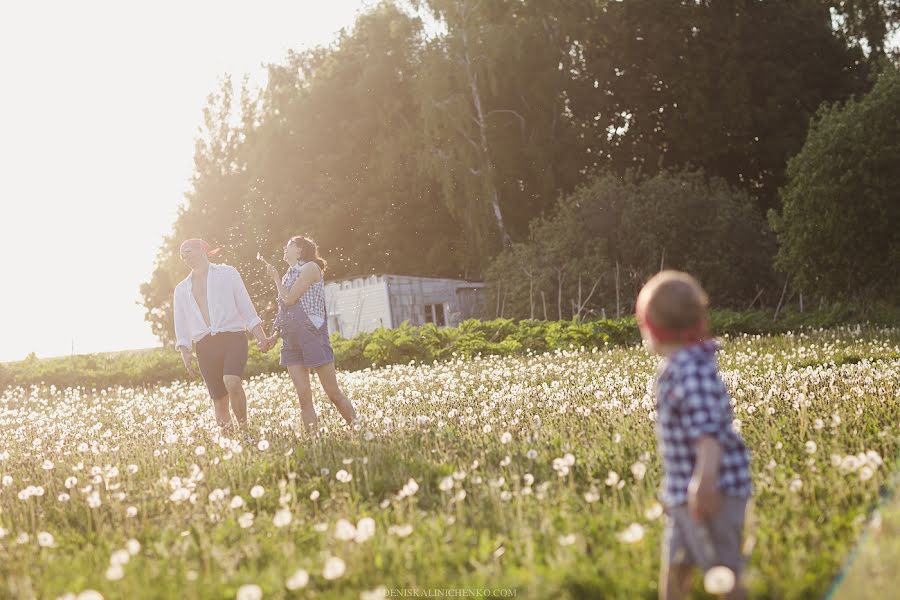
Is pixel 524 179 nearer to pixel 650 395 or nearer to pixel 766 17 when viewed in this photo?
pixel 766 17

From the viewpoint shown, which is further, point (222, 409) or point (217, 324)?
point (222, 409)

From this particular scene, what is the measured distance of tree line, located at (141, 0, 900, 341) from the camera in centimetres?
3234

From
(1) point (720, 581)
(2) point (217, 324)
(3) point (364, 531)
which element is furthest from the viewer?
(2) point (217, 324)

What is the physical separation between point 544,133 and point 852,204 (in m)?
16.8

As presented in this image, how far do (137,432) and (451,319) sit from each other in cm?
2571

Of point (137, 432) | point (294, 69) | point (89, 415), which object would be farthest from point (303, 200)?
point (137, 432)

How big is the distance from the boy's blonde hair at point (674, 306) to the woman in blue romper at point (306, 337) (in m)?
5.91

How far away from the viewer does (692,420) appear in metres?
3.36

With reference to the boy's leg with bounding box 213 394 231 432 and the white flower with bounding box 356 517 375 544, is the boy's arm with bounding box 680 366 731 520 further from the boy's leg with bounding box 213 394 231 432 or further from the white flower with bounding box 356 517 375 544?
the boy's leg with bounding box 213 394 231 432

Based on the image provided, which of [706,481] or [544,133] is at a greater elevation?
[544,133]

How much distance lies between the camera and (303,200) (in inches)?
1683

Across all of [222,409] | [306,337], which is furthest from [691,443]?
[222,409]

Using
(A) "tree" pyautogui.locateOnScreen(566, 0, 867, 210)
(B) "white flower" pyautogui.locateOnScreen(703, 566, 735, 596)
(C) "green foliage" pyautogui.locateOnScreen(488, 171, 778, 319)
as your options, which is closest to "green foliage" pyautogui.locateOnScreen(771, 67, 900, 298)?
(C) "green foliage" pyautogui.locateOnScreen(488, 171, 778, 319)

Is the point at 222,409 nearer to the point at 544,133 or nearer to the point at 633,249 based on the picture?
the point at 633,249
